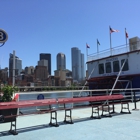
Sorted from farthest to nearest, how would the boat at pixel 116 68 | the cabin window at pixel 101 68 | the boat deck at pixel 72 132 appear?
the cabin window at pixel 101 68 < the boat at pixel 116 68 < the boat deck at pixel 72 132

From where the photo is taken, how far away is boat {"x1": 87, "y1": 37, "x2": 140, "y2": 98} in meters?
17.4

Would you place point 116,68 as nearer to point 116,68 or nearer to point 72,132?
point 116,68

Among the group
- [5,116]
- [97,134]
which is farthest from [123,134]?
[5,116]

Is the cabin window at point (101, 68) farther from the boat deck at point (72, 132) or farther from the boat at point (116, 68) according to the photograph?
the boat deck at point (72, 132)

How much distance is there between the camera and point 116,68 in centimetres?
1967

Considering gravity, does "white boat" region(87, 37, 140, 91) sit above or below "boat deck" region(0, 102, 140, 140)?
above

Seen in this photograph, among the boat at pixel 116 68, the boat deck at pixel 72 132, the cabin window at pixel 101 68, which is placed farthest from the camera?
the cabin window at pixel 101 68

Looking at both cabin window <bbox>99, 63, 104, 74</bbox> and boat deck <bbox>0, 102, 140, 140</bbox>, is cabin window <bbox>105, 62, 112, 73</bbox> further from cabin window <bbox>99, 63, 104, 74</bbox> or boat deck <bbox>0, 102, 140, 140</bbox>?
boat deck <bbox>0, 102, 140, 140</bbox>

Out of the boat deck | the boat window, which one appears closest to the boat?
the boat window

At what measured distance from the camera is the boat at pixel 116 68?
1736cm

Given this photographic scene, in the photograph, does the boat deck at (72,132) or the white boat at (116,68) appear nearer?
the boat deck at (72,132)

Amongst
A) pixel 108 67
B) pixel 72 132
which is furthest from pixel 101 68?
pixel 72 132

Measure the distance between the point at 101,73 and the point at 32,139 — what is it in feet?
56.5

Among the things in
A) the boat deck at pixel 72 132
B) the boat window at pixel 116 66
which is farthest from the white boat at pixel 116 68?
the boat deck at pixel 72 132
